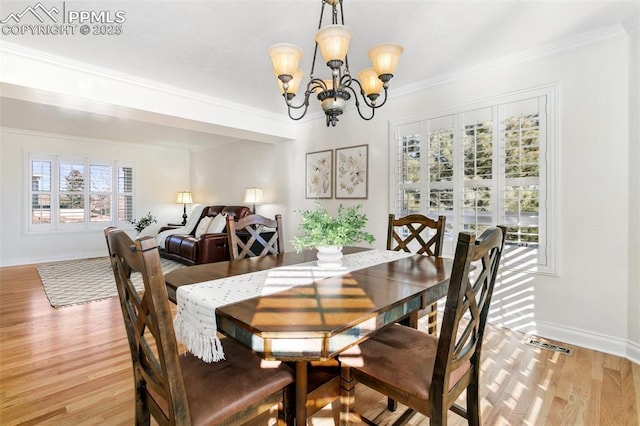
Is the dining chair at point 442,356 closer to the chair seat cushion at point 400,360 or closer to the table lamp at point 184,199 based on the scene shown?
the chair seat cushion at point 400,360

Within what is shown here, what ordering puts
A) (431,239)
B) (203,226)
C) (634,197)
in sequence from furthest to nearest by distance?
(203,226) < (431,239) < (634,197)

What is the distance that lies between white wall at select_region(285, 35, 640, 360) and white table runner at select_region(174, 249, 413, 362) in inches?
Answer: 73.3

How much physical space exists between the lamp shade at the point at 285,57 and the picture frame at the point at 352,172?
224 cm

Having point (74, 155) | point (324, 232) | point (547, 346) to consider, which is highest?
point (74, 155)

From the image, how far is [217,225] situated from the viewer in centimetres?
545

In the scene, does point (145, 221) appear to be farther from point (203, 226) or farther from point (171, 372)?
point (171, 372)

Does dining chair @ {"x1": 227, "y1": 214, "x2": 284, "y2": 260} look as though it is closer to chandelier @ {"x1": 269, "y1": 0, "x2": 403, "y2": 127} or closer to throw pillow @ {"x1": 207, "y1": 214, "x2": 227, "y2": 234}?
chandelier @ {"x1": 269, "y1": 0, "x2": 403, "y2": 127}

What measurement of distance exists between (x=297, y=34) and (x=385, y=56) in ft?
3.18

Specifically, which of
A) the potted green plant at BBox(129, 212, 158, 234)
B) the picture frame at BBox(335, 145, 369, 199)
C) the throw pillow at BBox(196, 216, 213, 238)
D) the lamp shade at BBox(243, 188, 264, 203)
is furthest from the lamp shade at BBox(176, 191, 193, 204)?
the picture frame at BBox(335, 145, 369, 199)

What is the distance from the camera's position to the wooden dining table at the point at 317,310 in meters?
0.92

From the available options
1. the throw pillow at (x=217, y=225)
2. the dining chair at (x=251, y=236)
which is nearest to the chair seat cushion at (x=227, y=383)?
the dining chair at (x=251, y=236)

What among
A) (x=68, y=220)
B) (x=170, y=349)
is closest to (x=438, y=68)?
(x=170, y=349)

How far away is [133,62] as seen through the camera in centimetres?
287

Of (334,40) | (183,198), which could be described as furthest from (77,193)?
(334,40)
